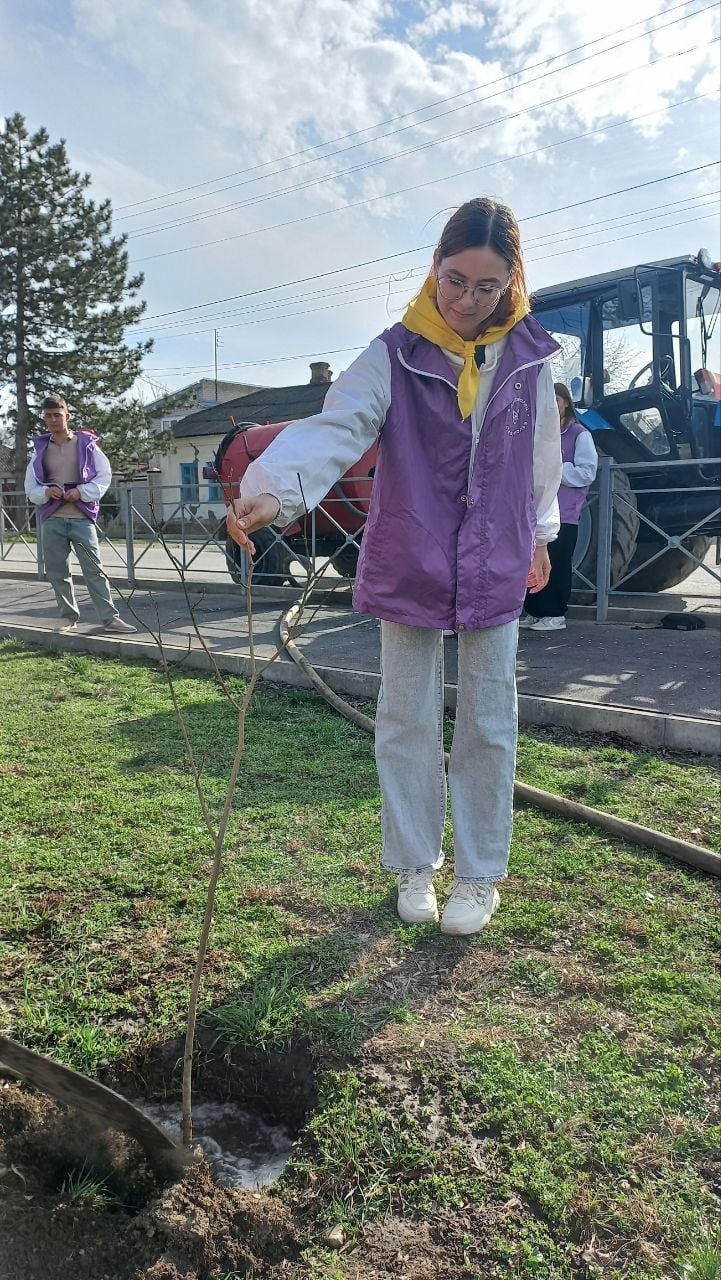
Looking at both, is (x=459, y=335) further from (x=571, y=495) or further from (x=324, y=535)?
(x=324, y=535)

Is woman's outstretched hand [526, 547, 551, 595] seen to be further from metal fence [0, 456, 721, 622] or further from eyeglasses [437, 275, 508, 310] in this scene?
metal fence [0, 456, 721, 622]

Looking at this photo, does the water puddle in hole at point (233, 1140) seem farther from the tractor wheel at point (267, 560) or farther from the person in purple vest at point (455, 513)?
the tractor wheel at point (267, 560)

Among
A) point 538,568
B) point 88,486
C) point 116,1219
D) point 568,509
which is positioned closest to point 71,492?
point 88,486

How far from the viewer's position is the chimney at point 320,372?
34531 millimetres

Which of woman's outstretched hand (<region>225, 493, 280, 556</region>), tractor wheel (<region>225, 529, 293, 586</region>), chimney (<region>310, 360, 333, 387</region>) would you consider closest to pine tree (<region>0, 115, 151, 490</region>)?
chimney (<region>310, 360, 333, 387</region>)

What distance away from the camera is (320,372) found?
115ft

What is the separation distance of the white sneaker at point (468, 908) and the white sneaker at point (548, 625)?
493cm

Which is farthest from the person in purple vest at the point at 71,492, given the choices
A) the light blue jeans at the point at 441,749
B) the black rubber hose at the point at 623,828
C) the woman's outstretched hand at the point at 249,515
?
Answer: the woman's outstretched hand at the point at 249,515

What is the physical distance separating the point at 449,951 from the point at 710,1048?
665 millimetres

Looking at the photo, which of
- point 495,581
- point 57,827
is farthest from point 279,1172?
point 57,827

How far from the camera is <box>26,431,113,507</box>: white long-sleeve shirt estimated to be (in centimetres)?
697

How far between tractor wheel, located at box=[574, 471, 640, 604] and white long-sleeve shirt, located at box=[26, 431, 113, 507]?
4.25 meters

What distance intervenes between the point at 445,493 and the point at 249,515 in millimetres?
681

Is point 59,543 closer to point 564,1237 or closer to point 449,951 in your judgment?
point 449,951
